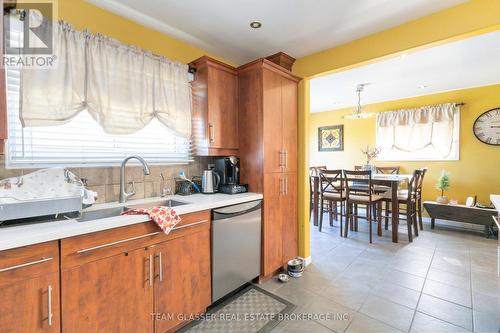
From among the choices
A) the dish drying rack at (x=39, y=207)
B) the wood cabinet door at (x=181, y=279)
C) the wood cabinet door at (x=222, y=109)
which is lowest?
the wood cabinet door at (x=181, y=279)

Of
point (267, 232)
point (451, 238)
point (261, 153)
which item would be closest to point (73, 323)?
point (267, 232)

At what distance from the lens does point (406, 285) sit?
2.17 m

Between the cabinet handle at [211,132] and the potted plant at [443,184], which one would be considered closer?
the cabinet handle at [211,132]

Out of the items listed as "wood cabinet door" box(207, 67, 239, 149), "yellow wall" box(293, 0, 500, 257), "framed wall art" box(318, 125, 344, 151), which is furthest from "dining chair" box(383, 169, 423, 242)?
"wood cabinet door" box(207, 67, 239, 149)

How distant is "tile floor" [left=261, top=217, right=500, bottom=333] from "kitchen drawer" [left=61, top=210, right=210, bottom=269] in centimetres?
107

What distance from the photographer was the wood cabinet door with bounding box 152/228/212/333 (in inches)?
57.8

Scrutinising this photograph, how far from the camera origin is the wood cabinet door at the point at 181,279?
147 cm

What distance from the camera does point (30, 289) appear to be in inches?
40.1

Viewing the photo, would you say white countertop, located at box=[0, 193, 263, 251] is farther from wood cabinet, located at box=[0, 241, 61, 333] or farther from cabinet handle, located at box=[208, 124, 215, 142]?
cabinet handle, located at box=[208, 124, 215, 142]

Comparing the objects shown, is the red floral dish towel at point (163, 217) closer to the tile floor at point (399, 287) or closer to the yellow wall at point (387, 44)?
the tile floor at point (399, 287)

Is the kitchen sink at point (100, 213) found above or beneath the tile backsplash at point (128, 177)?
beneath

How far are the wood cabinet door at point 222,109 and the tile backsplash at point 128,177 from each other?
1.37 feet

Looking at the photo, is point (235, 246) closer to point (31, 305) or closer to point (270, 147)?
point (270, 147)

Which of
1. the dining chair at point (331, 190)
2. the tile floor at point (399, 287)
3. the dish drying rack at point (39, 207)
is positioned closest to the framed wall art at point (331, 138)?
the dining chair at point (331, 190)
